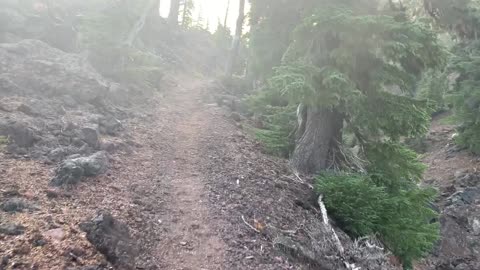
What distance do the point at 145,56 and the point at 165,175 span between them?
1088cm

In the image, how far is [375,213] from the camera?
24.6 feet

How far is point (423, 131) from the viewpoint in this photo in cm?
877

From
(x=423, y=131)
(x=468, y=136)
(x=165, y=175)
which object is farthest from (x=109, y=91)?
(x=468, y=136)

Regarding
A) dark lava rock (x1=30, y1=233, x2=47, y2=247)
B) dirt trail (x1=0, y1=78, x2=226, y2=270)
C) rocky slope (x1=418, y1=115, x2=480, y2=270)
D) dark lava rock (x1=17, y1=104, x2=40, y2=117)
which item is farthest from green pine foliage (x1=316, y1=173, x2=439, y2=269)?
dark lava rock (x1=17, y1=104, x2=40, y2=117)

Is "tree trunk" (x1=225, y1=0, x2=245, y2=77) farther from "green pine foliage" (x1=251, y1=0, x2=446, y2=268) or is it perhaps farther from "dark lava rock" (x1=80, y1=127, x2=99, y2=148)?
"dark lava rock" (x1=80, y1=127, x2=99, y2=148)

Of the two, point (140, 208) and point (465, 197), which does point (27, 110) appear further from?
point (465, 197)

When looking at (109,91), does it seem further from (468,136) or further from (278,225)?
(468,136)

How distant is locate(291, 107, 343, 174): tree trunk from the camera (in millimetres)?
9367

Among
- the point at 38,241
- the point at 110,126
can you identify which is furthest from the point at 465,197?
the point at 38,241

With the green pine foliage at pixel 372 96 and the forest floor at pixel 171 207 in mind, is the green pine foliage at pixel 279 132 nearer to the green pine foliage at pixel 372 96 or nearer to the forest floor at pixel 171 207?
the forest floor at pixel 171 207

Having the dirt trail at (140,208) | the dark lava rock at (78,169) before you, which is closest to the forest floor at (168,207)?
the dirt trail at (140,208)

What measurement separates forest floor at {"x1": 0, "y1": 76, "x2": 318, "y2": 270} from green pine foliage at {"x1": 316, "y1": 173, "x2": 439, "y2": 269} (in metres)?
0.80

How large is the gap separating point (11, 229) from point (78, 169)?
208 centimetres

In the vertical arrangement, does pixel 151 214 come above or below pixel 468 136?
below
